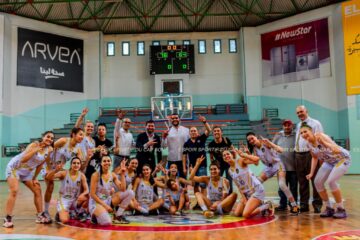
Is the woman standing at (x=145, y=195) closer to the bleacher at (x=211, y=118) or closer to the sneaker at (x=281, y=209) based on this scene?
the sneaker at (x=281, y=209)

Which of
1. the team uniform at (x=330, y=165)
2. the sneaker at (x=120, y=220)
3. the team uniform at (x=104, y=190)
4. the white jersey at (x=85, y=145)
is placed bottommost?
the sneaker at (x=120, y=220)

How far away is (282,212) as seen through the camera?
761cm

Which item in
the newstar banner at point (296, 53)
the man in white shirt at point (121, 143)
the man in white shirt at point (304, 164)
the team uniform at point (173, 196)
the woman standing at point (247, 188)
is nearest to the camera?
the woman standing at point (247, 188)

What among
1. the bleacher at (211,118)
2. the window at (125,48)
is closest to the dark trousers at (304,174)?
the bleacher at (211,118)

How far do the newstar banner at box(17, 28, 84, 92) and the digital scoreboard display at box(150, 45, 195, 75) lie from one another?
497 cm

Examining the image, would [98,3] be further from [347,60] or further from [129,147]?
[129,147]

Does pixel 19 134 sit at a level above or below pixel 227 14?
below

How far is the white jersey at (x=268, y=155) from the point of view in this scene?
25.6 feet

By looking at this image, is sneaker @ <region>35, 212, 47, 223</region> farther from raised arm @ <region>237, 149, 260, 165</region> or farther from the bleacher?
the bleacher

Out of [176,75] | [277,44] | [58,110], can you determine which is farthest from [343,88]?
[58,110]

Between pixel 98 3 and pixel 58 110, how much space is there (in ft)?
24.2

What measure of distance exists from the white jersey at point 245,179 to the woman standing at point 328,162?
107 centimetres

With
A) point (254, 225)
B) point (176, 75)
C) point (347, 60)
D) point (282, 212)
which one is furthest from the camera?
point (176, 75)

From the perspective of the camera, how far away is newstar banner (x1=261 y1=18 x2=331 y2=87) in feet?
70.3
